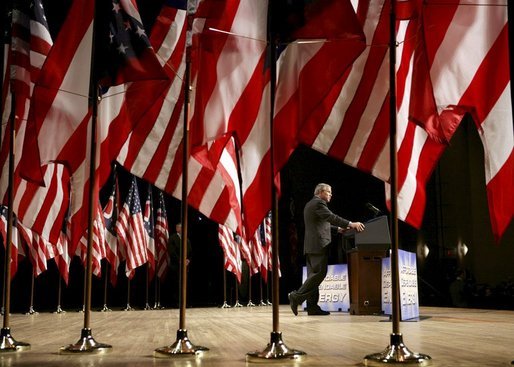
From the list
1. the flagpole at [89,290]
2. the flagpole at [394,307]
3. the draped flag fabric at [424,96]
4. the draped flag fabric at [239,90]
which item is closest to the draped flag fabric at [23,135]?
the flagpole at [89,290]

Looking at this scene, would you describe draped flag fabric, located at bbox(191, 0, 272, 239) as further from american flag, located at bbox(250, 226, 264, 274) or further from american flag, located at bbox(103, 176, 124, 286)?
american flag, located at bbox(250, 226, 264, 274)

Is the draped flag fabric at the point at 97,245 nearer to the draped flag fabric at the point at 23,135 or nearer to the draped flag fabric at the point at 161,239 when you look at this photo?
the draped flag fabric at the point at 161,239

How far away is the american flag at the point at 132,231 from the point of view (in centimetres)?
1148

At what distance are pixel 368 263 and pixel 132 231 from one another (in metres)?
5.69

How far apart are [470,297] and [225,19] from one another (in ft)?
28.4

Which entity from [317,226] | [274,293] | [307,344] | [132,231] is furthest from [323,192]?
[132,231]

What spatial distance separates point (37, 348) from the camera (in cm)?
414

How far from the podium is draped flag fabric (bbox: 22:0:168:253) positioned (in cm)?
326

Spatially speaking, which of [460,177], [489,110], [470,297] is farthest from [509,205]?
[460,177]

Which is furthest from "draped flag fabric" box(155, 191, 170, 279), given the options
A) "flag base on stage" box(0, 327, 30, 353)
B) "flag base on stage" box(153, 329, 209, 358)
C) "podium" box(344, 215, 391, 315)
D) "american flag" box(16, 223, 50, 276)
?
"flag base on stage" box(153, 329, 209, 358)

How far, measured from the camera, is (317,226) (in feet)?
23.6

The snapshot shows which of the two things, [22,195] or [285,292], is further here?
[285,292]

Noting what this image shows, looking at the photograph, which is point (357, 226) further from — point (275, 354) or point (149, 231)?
point (149, 231)

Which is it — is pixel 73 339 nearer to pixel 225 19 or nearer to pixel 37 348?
pixel 37 348
